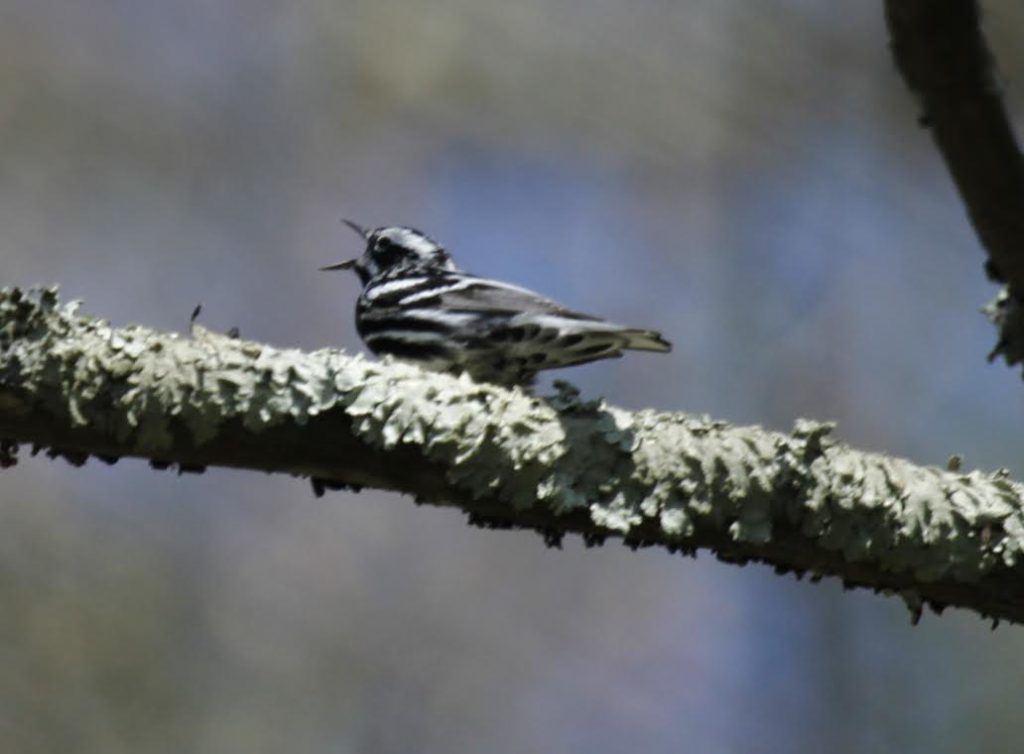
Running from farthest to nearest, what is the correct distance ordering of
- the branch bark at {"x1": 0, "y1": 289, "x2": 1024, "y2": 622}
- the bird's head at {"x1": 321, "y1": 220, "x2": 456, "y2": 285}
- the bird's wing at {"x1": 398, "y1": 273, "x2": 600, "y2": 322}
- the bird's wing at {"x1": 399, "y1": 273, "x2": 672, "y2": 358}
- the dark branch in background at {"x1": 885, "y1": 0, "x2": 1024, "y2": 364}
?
the bird's head at {"x1": 321, "y1": 220, "x2": 456, "y2": 285}, the bird's wing at {"x1": 398, "y1": 273, "x2": 600, "y2": 322}, the bird's wing at {"x1": 399, "y1": 273, "x2": 672, "y2": 358}, the branch bark at {"x1": 0, "y1": 289, "x2": 1024, "y2": 622}, the dark branch in background at {"x1": 885, "y1": 0, "x2": 1024, "y2": 364}

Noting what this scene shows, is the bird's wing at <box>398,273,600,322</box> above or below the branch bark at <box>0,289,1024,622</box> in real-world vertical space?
above

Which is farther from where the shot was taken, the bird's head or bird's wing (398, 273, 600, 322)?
the bird's head

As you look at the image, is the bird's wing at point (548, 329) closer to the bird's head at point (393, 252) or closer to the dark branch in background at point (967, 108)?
the bird's head at point (393, 252)

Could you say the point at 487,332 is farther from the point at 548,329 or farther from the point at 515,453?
the point at 515,453

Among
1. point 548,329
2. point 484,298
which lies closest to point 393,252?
point 484,298

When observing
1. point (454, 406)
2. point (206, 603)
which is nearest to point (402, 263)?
point (206, 603)

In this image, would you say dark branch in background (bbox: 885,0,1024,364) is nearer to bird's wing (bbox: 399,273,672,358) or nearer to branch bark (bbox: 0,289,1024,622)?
branch bark (bbox: 0,289,1024,622)

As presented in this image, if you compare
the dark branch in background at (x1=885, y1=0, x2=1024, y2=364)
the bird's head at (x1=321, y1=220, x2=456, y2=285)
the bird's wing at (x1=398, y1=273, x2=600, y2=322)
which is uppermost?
the bird's head at (x1=321, y1=220, x2=456, y2=285)

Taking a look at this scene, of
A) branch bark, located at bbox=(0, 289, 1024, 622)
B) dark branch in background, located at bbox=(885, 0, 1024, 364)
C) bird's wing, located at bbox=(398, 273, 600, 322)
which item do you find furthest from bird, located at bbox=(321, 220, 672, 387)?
dark branch in background, located at bbox=(885, 0, 1024, 364)
